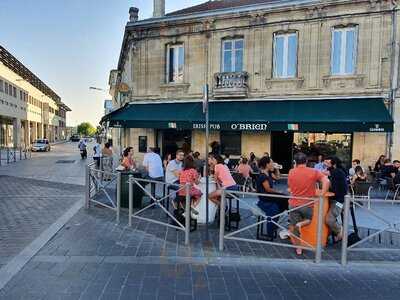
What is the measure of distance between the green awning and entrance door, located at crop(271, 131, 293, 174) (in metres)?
1.50

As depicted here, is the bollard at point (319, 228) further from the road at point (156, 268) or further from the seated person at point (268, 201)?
the seated person at point (268, 201)

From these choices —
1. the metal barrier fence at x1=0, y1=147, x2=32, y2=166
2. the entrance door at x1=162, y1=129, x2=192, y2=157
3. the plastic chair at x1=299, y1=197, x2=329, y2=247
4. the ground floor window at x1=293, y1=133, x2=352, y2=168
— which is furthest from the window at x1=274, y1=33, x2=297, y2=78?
the metal barrier fence at x1=0, y1=147, x2=32, y2=166

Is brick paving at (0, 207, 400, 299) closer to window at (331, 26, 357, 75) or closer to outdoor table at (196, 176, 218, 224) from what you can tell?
outdoor table at (196, 176, 218, 224)

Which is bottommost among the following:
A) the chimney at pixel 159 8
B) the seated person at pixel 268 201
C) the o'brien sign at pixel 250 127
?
the seated person at pixel 268 201

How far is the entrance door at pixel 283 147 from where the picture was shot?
48.9 ft

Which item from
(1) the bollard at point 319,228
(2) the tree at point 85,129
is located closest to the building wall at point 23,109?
(1) the bollard at point 319,228

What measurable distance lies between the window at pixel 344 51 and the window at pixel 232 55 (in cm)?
382

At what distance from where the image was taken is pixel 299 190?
5469 mm

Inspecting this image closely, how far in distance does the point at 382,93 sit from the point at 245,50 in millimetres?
5727

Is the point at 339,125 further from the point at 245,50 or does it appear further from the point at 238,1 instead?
the point at 238,1

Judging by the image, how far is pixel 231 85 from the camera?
14805 mm

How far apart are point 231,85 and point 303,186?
995 cm

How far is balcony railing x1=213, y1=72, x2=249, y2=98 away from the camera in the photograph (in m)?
14.7

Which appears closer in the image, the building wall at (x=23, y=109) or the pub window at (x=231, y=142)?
the pub window at (x=231, y=142)
